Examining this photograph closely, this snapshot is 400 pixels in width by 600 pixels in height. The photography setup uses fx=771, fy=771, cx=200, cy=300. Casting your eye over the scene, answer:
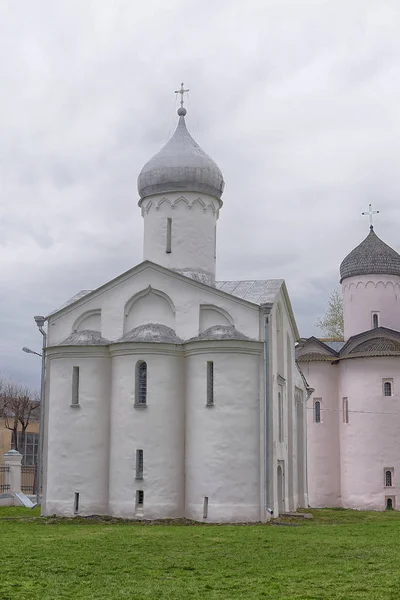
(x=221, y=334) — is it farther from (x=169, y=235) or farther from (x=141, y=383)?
(x=169, y=235)

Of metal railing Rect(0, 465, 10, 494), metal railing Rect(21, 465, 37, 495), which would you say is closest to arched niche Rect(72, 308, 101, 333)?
metal railing Rect(0, 465, 10, 494)

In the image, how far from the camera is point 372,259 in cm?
3338

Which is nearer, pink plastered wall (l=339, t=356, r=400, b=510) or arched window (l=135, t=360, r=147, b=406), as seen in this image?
arched window (l=135, t=360, r=147, b=406)

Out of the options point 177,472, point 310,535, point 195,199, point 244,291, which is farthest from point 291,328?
point 310,535

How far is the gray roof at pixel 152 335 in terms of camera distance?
832 inches

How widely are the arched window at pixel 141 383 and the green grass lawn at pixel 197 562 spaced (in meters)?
3.56

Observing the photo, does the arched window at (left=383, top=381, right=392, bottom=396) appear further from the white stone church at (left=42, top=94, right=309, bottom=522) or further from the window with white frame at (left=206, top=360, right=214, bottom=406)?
the window with white frame at (left=206, top=360, right=214, bottom=406)

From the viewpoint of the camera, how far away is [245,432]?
20500mm

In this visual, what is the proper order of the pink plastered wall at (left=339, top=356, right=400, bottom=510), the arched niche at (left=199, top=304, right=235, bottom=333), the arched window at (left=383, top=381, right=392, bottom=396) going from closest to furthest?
the arched niche at (left=199, top=304, right=235, bottom=333), the pink plastered wall at (left=339, top=356, right=400, bottom=510), the arched window at (left=383, top=381, right=392, bottom=396)

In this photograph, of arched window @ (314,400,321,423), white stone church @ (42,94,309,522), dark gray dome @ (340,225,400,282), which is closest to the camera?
white stone church @ (42,94,309,522)

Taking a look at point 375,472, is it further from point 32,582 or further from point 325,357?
point 32,582

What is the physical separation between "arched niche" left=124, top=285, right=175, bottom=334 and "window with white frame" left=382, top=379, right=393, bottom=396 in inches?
459

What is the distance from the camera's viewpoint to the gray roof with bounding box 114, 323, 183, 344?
69.3 ft

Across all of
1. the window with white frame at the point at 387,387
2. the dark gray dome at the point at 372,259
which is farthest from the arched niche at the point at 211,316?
the dark gray dome at the point at 372,259
